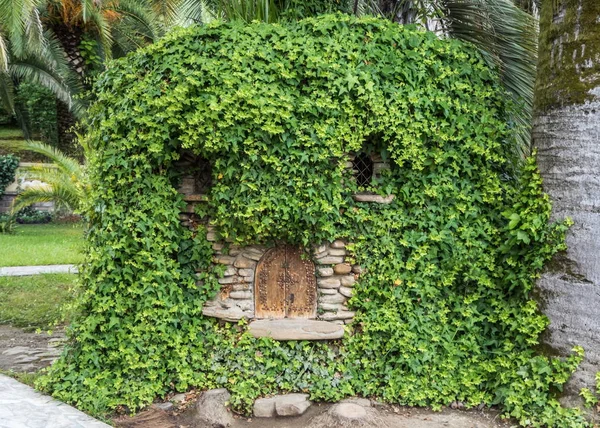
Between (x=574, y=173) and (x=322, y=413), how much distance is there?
2.99m

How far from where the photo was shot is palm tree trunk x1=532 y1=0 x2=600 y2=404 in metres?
4.94

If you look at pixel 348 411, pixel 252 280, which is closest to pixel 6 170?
pixel 252 280

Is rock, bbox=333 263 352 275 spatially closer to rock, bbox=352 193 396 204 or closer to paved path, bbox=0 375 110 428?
rock, bbox=352 193 396 204

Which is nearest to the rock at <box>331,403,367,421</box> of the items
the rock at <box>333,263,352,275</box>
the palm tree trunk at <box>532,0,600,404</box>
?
the rock at <box>333,263,352,275</box>

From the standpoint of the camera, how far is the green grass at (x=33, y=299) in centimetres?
816

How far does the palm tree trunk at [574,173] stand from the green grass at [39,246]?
798 cm

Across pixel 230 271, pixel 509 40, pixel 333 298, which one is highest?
pixel 509 40

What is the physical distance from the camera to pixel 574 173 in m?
5.05

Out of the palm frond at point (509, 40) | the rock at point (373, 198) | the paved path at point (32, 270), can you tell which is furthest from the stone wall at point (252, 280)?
the paved path at point (32, 270)

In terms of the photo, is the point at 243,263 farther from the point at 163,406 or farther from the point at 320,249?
the point at 163,406

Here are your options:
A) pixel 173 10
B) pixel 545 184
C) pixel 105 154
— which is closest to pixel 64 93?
pixel 173 10

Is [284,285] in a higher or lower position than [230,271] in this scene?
lower

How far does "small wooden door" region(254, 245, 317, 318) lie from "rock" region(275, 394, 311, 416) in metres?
0.79

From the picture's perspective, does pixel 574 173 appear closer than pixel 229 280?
Yes
